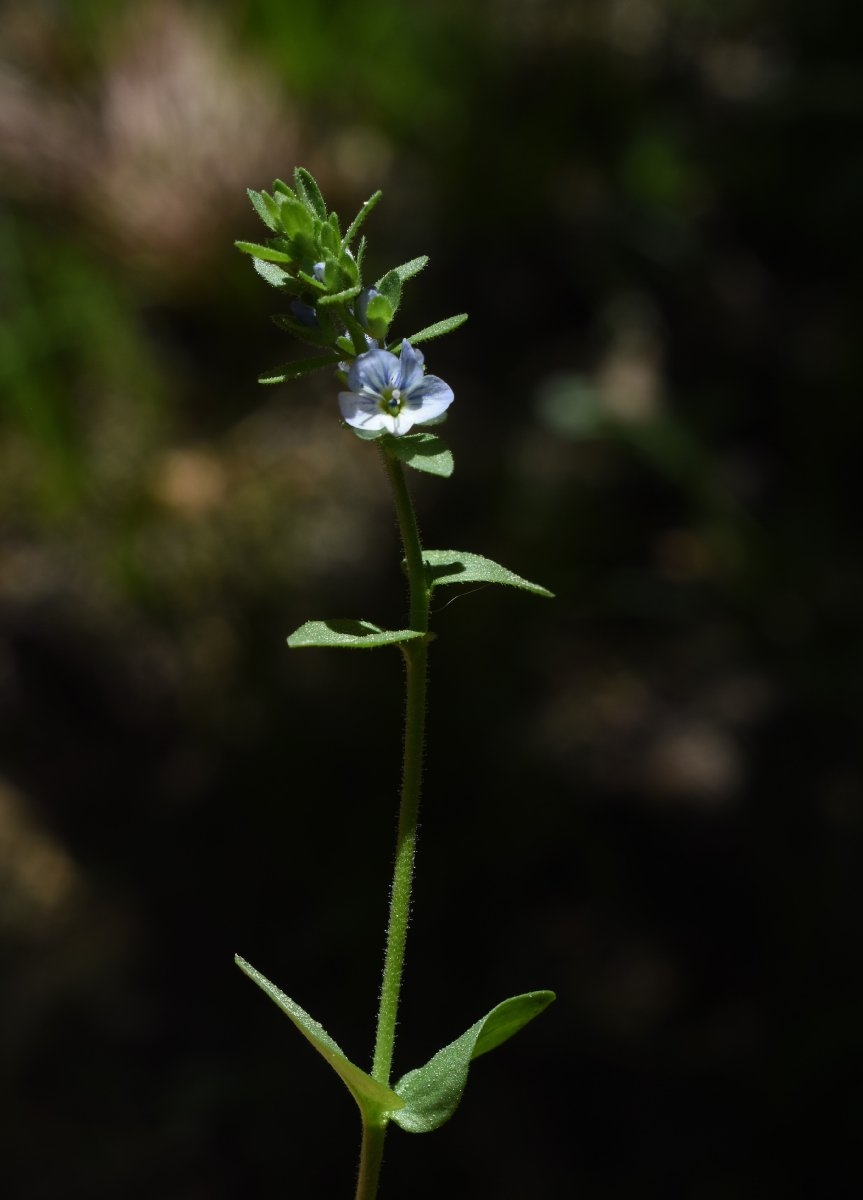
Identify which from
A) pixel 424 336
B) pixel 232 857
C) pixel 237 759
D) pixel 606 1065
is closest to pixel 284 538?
pixel 237 759

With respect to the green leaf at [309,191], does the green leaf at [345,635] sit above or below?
below

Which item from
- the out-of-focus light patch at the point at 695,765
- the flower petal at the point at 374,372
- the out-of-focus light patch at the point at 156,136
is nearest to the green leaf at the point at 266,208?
the flower petal at the point at 374,372

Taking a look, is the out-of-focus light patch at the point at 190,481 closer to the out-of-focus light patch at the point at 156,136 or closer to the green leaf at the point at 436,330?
the out-of-focus light patch at the point at 156,136

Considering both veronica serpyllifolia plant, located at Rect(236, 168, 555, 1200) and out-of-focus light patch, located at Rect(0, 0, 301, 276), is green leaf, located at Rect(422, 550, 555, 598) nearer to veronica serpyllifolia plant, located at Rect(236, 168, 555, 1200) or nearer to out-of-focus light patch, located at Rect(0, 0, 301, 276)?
veronica serpyllifolia plant, located at Rect(236, 168, 555, 1200)

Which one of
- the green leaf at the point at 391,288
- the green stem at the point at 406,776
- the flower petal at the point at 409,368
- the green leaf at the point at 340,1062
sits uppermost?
the green leaf at the point at 391,288

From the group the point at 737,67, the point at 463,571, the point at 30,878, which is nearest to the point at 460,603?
the point at 30,878

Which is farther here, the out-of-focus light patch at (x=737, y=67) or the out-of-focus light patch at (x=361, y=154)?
the out-of-focus light patch at (x=737, y=67)

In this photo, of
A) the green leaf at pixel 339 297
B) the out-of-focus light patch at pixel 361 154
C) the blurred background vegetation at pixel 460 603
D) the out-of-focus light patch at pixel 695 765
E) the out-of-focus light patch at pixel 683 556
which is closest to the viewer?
the green leaf at pixel 339 297

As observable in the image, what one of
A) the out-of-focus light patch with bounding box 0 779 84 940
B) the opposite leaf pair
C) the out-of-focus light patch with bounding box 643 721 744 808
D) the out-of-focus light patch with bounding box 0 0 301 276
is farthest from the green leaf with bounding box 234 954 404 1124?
the out-of-focus light patch with bounding box 0 0 301 276

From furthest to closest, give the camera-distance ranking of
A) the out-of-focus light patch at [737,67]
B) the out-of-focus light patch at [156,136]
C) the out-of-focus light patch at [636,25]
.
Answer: the out-of-focus light patch at [636,25] → the out-of-focus light patch at [737,67] → the out-of-focus light patch at [156,136]
